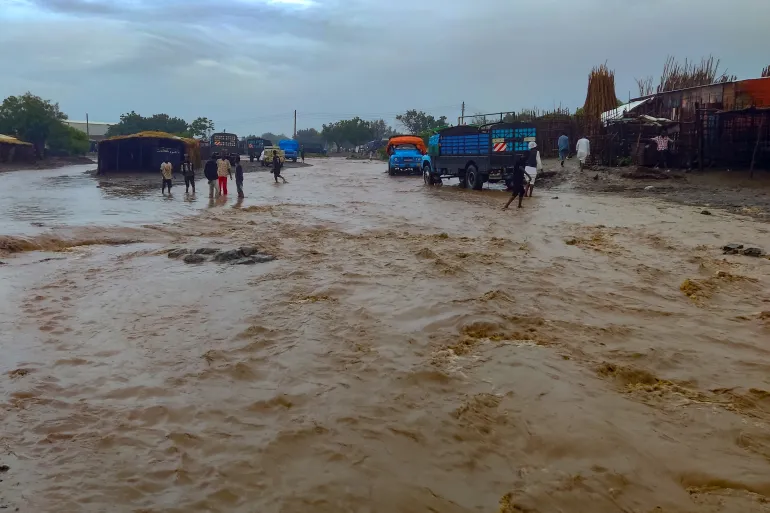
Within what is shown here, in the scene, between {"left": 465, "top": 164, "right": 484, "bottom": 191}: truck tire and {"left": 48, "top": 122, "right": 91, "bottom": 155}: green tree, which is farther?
{"left": 48, "top": 122, "right": 91, "bottom": 155}: green tree

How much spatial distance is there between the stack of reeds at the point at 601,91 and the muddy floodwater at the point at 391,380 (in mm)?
20556

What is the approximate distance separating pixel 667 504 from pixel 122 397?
12.4ft

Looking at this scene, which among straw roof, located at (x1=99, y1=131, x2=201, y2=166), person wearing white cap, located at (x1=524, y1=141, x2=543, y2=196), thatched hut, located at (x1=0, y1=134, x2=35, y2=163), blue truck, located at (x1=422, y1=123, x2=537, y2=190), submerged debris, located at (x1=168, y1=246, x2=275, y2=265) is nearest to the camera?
submerged debris, located at (x1=168, y1=246, x2=275, y2=265)

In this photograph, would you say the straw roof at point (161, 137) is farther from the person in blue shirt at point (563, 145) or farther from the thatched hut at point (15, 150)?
the person in blue shirt at point (563, 145)

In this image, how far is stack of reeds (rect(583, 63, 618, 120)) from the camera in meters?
29.3

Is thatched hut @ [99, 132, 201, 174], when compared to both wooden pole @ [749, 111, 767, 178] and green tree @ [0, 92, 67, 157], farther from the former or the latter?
wooden pole @ [749, 111, 767, 178]

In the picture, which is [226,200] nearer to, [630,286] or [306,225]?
[306,225]

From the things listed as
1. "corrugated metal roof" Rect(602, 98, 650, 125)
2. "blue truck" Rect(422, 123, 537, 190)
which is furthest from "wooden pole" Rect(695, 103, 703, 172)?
"corrugated metal roof" Rect(602, 98, 650, 125)

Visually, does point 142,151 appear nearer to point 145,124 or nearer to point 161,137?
point 161,137

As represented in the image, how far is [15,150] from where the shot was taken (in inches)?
1797

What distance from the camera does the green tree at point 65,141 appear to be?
179 feet

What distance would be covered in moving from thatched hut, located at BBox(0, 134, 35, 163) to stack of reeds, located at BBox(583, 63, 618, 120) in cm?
4001

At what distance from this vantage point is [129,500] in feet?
10.6

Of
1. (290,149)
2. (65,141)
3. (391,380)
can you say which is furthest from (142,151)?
(391,380)
